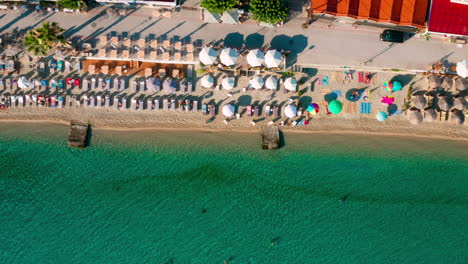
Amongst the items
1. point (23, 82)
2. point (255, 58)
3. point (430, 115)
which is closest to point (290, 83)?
point (255, 58)

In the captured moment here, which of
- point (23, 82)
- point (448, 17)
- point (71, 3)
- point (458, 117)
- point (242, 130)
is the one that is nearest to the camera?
point (71, 3)

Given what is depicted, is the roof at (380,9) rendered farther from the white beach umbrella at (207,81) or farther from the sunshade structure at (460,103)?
the white beach umbrella at (207,81)

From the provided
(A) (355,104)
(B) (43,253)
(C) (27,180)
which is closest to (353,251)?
(A) (355,104)

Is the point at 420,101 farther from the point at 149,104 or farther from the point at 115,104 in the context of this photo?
the point at 115,104

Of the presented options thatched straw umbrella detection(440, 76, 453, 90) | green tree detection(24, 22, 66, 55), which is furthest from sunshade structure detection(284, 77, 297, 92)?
green tree detection(24, 22, 66, 55)

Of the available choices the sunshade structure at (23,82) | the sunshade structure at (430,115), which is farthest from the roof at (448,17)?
the sunshade structure at (23,82)
